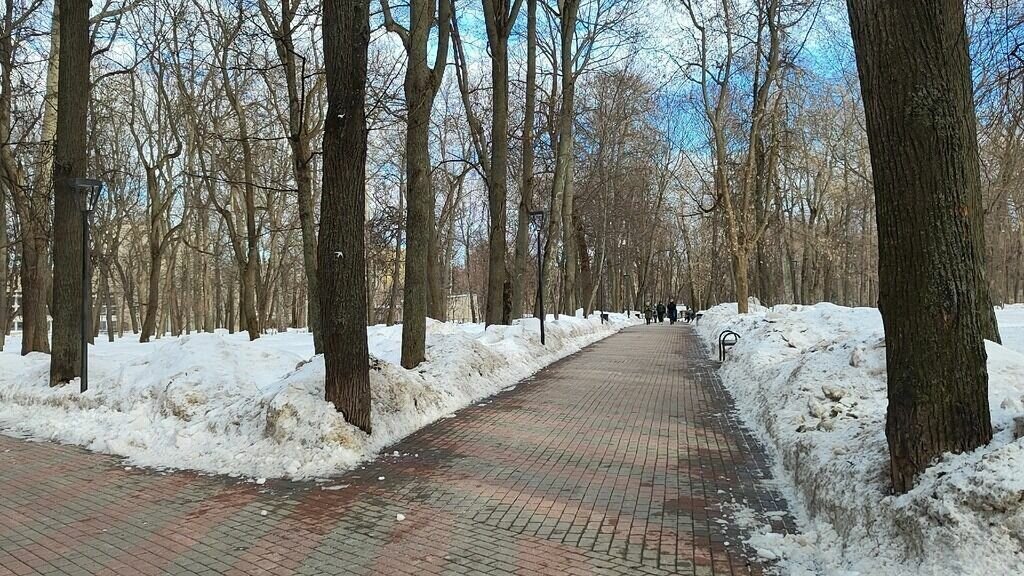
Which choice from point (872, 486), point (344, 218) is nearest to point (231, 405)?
point (344, 218)

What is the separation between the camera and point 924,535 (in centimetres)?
363

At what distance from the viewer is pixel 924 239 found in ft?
13.7

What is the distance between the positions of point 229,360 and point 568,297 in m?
21.5

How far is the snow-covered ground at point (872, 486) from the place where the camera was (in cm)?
339

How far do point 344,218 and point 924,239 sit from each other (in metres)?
5.69

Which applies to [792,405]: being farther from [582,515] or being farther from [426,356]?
[426,356]

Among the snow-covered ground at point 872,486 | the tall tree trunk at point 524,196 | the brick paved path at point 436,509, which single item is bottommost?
the brick paved path at point 436,509

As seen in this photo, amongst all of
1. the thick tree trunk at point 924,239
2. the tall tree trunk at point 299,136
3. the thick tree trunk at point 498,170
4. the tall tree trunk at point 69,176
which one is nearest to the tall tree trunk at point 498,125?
the thick tree trunk at point 498,170

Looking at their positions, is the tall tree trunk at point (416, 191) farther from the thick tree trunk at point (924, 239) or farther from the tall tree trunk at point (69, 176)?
the thick tree trunk at point (924, 239)

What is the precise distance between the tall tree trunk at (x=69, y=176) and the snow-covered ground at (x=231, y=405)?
797 mm

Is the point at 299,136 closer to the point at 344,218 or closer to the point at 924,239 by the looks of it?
the point at 344,218

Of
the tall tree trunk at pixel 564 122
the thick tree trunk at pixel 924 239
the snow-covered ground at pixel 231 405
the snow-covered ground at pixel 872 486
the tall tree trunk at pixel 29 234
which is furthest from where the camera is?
the tall tree trunk at pixel 564 122

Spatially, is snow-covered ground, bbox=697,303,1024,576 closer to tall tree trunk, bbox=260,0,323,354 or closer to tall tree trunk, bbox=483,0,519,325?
tall tree trunk, bbox=260,0,323,354

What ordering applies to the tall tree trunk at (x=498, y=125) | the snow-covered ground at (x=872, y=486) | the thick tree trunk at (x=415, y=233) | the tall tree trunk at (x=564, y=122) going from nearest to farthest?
1. the snow-covered ground at (x=872, y=486)
2. the thick tree trunk at (x=415, y=233)
3. the tall tree trunk at (x=498, y=125)
4. the tall tree trunk at (x=564, y=122)
